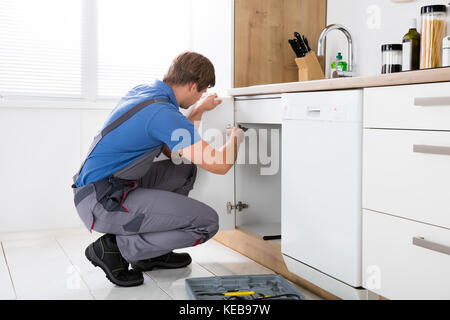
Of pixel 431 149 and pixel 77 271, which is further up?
pixel 431 149

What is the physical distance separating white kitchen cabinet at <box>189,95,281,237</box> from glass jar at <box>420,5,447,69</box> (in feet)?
2.41

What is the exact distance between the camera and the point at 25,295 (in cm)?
193

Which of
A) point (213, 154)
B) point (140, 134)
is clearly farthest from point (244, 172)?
point (140, 134)

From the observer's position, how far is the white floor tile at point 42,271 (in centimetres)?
197

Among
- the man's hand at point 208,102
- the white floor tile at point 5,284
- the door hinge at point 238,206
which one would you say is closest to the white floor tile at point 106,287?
the white floor tile at point 5,284

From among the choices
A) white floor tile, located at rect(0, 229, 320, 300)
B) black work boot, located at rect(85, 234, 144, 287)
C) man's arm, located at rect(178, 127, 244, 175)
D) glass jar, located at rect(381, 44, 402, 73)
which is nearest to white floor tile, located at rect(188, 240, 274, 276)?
white floor tile, located at rect(0, 229, 320, 300)

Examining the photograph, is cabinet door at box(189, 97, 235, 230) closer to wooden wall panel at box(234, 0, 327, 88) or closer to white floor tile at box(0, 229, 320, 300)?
white floor tile at box(0, 229, 320, 300)

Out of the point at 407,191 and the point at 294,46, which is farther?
the point at 294,46

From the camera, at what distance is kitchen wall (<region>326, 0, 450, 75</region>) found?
2352 millimetres

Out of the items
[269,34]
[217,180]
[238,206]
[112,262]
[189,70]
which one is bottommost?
[112,262]

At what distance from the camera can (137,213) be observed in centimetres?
201

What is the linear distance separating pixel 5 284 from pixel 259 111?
133 centimetres

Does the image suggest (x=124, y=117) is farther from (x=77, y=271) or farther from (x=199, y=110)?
(x=77, y=271)

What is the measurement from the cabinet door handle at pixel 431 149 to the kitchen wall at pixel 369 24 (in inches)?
42.8
